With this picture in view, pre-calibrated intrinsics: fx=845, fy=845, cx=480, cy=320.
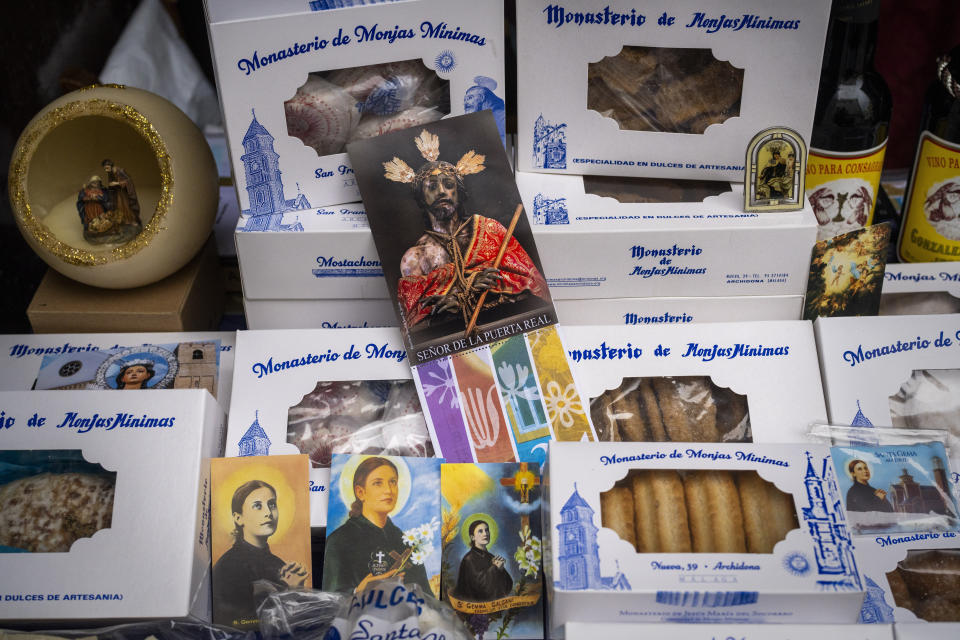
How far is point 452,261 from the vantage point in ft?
4.13

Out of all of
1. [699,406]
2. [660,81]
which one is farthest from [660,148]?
[699,406]

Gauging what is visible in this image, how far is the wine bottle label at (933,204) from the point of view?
1362 millimetres

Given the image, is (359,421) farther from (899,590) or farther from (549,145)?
(899,590)

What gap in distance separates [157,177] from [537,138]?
69 centimetres

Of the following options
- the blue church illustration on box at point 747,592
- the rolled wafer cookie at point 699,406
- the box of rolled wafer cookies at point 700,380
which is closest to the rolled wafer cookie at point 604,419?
the box of rolled wafer cookies at point 700,380

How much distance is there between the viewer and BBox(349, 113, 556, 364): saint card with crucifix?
1255 millimetres

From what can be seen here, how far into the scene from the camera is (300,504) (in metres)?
1.17

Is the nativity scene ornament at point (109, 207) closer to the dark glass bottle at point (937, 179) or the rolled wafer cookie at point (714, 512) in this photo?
the rolled wafer cookie at point (714, 512)

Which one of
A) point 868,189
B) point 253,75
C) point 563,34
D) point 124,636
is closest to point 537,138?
point 563,34

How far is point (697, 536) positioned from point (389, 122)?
0.74 m

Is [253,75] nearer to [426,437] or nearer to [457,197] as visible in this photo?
[457,197]

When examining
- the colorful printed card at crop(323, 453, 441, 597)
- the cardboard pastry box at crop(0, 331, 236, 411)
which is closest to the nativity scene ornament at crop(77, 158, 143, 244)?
the cardboard pastry box at crop(0, 331, 236, 411)

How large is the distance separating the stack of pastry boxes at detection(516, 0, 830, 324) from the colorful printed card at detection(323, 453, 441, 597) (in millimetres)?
369

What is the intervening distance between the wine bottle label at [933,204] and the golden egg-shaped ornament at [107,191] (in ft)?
3.84
